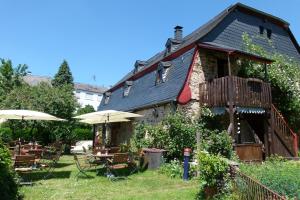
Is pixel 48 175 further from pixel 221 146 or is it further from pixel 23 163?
pixel 221 146

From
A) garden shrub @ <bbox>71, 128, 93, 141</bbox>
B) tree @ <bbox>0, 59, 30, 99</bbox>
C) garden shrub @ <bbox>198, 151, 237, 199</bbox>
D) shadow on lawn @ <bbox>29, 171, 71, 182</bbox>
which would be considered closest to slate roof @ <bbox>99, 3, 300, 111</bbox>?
shadow on lawn @ <bbox>29, 171, 71, 182</bbox>

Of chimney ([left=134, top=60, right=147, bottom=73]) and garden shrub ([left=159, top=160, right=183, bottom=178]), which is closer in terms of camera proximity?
Result: garden shrub ([left=159, top=160, right=183, bottom=178])

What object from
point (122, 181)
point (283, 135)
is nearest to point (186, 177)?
point (122, 181)

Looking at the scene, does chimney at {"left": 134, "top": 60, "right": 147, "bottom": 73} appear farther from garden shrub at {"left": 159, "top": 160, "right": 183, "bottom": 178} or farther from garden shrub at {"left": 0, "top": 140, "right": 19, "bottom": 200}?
garden shrub at {"left": 0, "top": 140, "right": 19, "bottom": 200}

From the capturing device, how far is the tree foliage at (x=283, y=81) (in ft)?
56.5

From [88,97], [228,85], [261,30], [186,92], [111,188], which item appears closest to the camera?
[111,188]

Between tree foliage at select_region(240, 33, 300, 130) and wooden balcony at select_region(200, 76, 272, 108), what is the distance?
2024mm

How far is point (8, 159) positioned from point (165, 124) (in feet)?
27.0

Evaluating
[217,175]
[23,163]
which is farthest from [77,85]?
[217,175]

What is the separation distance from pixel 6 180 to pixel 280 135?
12.7 meters

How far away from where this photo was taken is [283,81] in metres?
17.2

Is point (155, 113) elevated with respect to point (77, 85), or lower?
lower

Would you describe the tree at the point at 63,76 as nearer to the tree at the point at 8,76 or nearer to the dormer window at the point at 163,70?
the tree at the point at 8,76

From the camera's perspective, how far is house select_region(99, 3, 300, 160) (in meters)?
14.5
